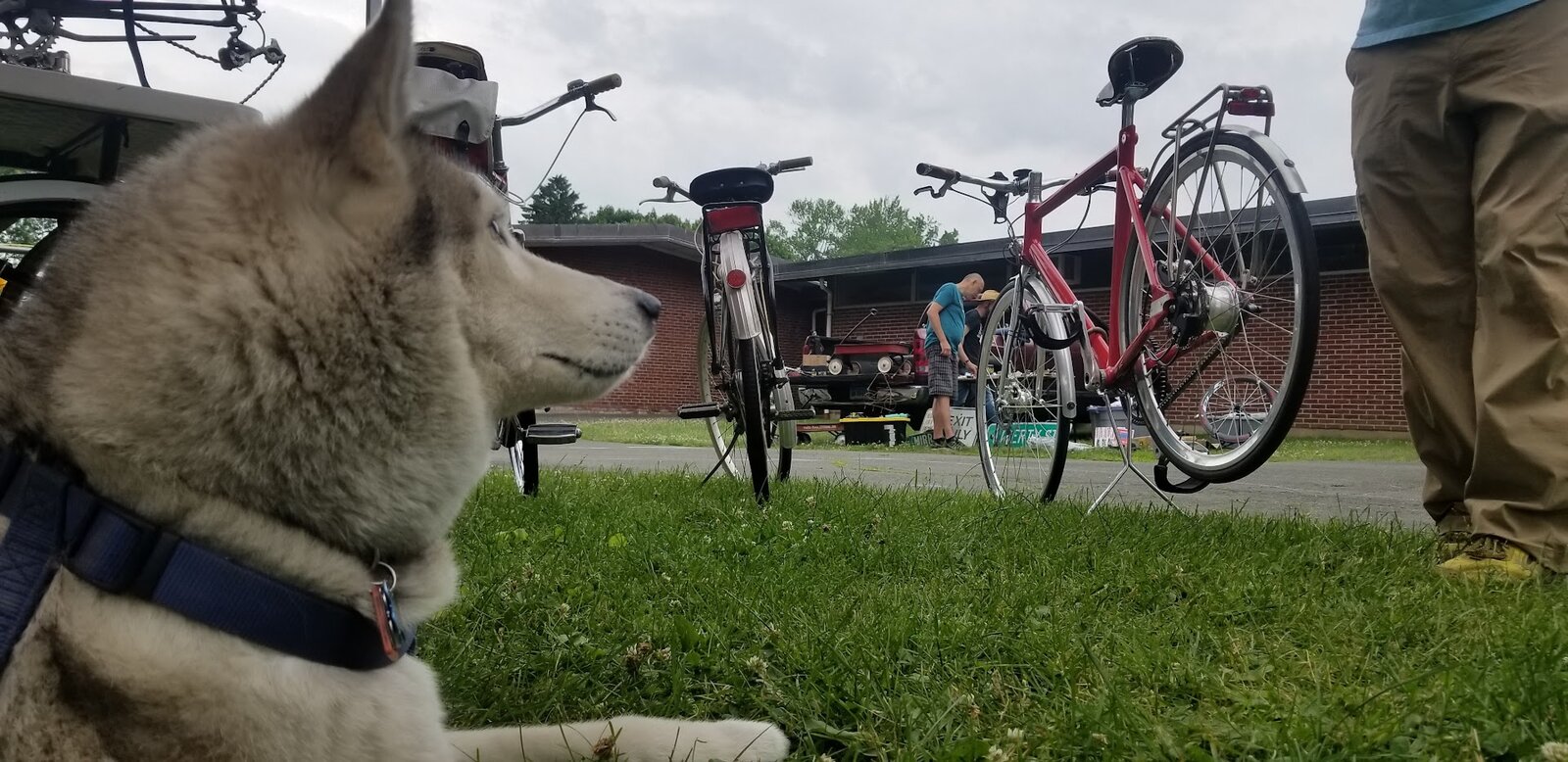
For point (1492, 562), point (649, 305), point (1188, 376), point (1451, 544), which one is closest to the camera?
point (649, 305)

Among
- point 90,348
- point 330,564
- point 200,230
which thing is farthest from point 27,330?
point 330,564

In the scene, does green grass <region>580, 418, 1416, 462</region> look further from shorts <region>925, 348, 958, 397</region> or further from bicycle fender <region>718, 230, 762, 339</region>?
bicycle fender <region>718, 230, 762, 339</region>

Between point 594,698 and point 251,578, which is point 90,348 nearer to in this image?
point 251,578

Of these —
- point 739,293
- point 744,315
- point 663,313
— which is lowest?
point 744,315

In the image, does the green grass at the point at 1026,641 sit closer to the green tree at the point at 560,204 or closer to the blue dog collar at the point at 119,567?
the blue dog collar at the point at 119,567

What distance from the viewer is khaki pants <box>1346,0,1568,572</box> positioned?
7.59 ft

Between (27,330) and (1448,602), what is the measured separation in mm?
2855

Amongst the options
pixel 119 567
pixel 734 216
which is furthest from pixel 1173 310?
pixel 119 567

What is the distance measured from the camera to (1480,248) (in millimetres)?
2475

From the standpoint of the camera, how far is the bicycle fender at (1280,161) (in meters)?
2.82

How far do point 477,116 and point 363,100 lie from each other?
2.91m

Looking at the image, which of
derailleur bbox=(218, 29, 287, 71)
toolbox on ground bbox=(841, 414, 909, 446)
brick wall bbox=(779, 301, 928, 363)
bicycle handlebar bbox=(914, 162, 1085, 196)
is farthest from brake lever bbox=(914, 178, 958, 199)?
brick wall bbox=(779, 301, 928, 363)

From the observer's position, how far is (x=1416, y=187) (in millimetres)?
2641

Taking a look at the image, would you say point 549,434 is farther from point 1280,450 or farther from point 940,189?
point 1280,450
